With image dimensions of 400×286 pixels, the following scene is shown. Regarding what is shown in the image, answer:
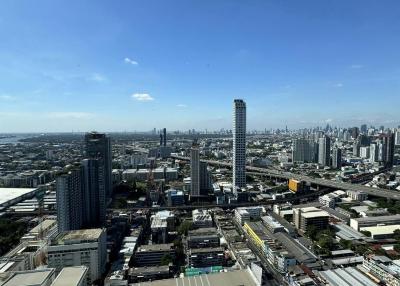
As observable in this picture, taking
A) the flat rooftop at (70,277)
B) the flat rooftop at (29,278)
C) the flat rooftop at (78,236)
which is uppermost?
the flat rooftop at (78,236)

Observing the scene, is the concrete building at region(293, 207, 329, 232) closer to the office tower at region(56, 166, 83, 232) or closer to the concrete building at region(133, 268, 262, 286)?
the concrete building at region(133, 268, 262, 286)

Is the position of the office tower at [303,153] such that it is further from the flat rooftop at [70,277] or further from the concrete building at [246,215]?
the flat rooftop at [70,277]

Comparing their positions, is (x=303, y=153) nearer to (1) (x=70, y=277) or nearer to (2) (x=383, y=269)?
(2) (x=383, y=269)

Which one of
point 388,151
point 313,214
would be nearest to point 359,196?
point 313,214

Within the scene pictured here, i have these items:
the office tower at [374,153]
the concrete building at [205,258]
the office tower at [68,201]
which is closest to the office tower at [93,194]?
the office tower at [68,201]

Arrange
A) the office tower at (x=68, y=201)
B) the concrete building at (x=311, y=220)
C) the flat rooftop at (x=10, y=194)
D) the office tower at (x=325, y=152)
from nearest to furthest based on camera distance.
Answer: the office tower at (x=68, y=201) < the concrete building at (x=311, y=220) < the flat rooftop at (x=10, y=194) < the office tower at (x=325, y=152)

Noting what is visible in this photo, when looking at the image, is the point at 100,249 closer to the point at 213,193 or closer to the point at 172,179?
the point at 213,193

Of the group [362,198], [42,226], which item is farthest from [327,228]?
[42,226]
